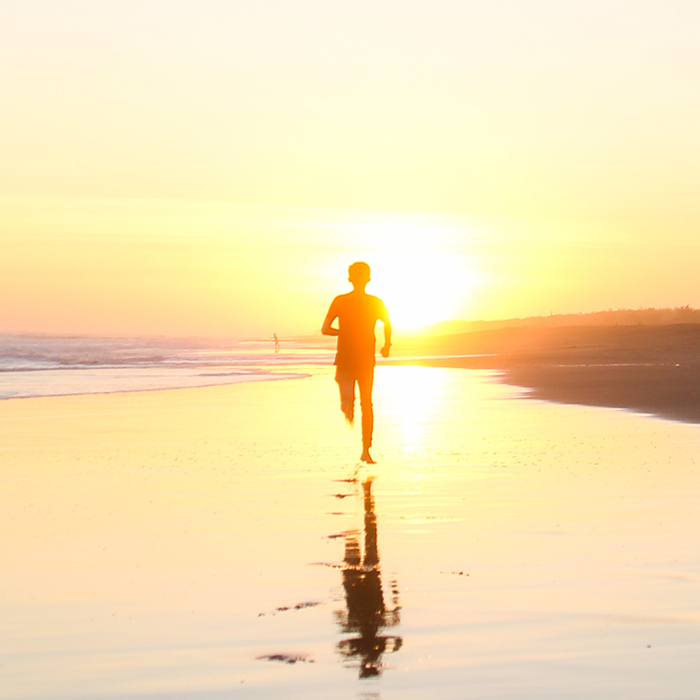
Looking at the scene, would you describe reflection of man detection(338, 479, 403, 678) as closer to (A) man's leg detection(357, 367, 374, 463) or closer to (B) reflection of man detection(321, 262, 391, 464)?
(A) man's leg detection(357, 367, 374, 463)

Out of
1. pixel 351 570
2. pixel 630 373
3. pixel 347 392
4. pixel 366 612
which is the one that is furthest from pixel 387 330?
pixel 630 373

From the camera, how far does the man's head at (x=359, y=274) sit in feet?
32.6

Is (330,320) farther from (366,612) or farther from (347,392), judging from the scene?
(366,612)

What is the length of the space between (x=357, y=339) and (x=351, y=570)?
4880 millimetres

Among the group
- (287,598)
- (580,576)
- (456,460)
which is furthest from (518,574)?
(456,460)

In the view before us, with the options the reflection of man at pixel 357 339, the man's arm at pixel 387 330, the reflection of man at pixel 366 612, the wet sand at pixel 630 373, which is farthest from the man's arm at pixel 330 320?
the wet sand at pixel 630 373

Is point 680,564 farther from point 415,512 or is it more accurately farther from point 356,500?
point 356,500

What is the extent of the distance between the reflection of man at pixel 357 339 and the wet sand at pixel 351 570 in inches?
25.6

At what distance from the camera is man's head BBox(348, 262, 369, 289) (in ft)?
32.6

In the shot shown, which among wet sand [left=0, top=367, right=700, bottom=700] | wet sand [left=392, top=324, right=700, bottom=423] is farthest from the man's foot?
wet sand [left=392, top=324, right=700, bottom=423]

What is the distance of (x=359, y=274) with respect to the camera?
32.7ft

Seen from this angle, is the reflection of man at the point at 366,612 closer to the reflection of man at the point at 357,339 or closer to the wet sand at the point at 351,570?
the wet sand at the point at 351,570

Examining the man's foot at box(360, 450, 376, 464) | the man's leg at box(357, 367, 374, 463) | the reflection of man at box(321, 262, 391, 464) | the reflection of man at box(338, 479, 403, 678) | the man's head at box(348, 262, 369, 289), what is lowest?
the reflection of man at box(338, 479, 403, 678)

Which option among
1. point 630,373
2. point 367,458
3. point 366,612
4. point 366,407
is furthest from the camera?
point 630,373
